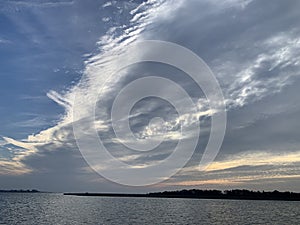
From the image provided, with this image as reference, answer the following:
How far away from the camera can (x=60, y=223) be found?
2719 inches

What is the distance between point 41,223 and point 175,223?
93.9ft

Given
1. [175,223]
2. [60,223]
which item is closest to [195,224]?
[175,223]

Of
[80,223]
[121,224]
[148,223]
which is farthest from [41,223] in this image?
[148,223]

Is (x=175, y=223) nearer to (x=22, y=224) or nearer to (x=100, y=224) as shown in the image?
(x=100, y=224)

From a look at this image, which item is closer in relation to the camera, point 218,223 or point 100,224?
point 100,224

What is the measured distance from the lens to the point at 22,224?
66.8 metres

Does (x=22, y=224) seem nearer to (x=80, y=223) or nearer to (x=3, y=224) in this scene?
(x=3, y=224)

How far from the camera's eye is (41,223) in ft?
227

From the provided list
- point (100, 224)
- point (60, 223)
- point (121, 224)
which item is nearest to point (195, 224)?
point (121, 224)

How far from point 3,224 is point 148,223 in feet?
97.4

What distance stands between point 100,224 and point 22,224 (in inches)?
625

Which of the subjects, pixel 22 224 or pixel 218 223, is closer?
pixel 22 224

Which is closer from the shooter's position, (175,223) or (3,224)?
(3,224)

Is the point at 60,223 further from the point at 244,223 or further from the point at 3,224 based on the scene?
the point at 244,223
